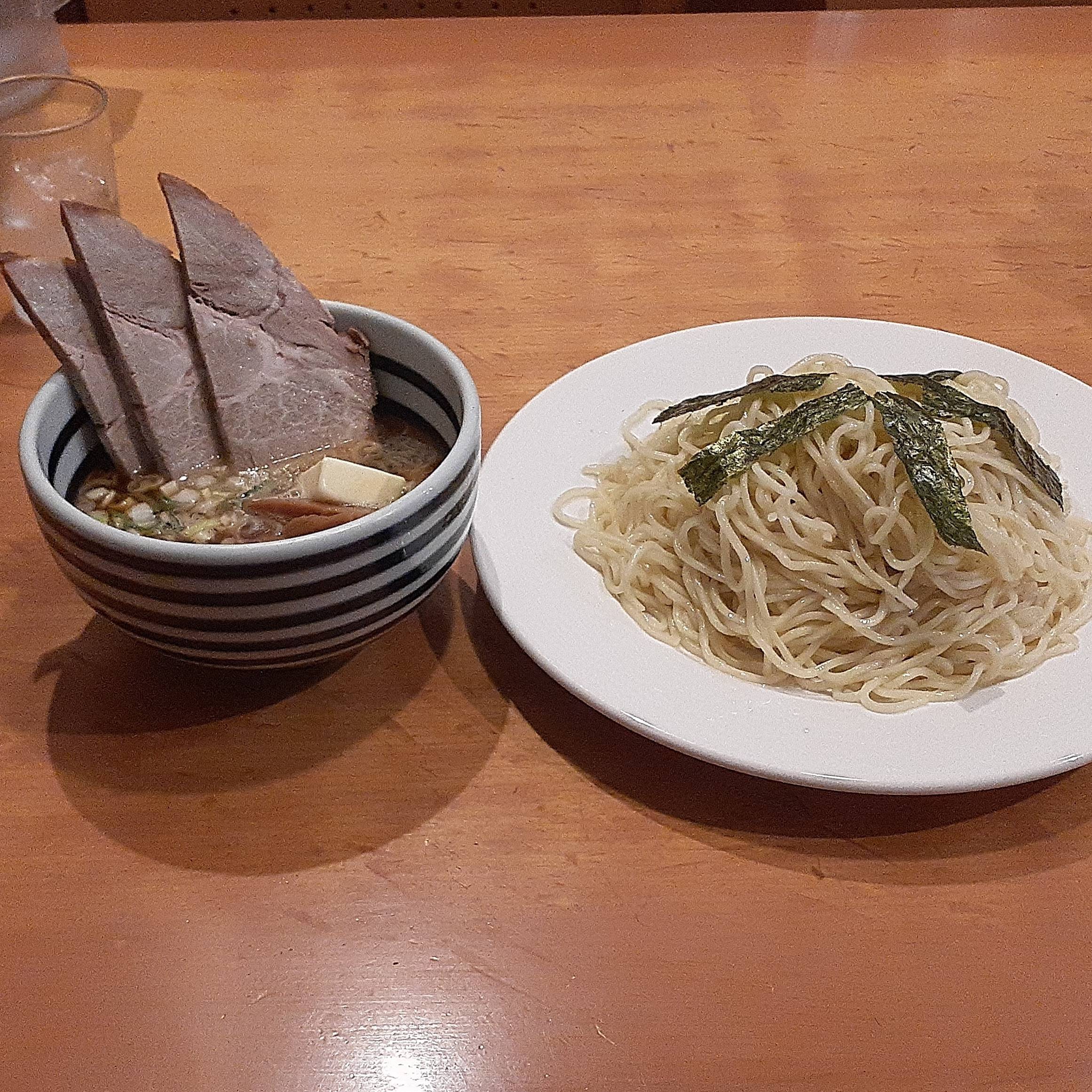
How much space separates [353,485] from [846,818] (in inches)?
20.8

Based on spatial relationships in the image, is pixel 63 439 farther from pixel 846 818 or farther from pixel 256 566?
pixel 846 818

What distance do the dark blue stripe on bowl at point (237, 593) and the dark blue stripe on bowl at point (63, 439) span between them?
0.27 feet

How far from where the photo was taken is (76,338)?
1.00 meters

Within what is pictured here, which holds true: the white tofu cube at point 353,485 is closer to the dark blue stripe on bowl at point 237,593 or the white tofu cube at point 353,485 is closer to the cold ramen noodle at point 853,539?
the dark blue stripe on bowl at point 237,593

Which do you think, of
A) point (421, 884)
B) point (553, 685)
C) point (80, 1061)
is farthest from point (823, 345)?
point (80, 1061)

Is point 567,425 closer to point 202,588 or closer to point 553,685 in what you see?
point 553,685

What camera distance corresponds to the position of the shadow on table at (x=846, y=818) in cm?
94

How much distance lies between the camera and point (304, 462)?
111cm

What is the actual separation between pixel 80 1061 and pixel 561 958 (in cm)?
36

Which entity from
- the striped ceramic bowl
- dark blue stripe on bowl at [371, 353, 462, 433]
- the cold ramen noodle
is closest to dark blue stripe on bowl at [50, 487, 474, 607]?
the striped ceramic bowl

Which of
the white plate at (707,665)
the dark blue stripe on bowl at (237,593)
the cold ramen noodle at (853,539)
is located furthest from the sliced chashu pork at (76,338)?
the cold ramen noodle at (853,539)

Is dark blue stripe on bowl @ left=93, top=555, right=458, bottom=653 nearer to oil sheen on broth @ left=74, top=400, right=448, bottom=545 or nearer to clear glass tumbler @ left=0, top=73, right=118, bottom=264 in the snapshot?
oil sheen on broth @ left=74, top=400, right=448, bottom=545

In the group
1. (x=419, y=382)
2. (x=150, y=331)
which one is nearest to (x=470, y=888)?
(x=419, y=382)

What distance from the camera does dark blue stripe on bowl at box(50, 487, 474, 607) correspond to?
86 centimetres
